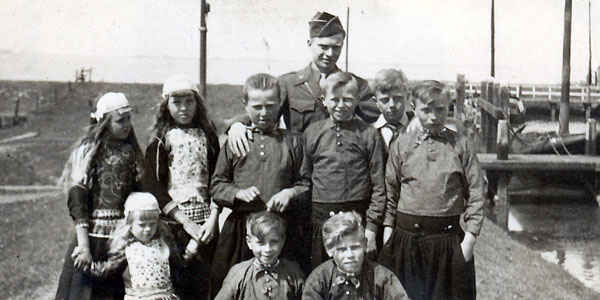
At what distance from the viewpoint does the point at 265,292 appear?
358 centimetres

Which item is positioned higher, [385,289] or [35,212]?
[385,289]

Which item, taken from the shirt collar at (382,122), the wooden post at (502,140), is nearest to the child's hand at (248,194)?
the shirt collar at (382,122)

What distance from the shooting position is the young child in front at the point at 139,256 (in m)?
3.80

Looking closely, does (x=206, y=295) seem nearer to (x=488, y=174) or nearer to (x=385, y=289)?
(x=385, y=289)

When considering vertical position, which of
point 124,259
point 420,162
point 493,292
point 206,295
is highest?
point 420,162

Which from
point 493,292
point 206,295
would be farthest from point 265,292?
point 493,292

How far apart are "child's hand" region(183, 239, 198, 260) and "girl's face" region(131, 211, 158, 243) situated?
0.26 meters

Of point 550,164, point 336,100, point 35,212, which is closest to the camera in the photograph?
point 336,100

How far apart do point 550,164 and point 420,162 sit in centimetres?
1035

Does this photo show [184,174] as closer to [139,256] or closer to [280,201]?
[139,256]

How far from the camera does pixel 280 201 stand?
3.65 meters

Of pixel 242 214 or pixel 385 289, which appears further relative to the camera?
pixel 242 214

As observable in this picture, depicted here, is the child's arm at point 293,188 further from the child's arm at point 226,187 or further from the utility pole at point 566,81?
the utility pole at point 566,81

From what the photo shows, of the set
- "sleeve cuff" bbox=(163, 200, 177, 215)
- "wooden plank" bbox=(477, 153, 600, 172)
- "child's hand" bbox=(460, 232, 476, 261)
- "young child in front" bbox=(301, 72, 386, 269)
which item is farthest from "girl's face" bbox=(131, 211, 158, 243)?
"wooden plank" bbox=(477, 153, 600, 172)
